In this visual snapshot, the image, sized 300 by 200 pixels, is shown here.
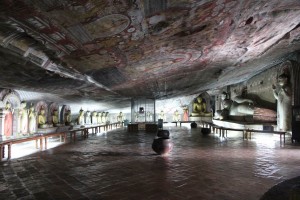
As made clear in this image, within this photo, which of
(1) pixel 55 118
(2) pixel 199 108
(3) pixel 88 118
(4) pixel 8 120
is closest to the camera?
(4) pixel 8 120

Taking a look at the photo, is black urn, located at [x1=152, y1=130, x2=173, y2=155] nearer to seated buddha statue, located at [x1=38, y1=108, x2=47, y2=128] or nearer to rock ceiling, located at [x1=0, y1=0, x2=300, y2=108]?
rock ceiling, located at [x1=0, y1=0, x2=300, y2=108]

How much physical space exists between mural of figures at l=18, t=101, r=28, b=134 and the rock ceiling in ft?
13.0

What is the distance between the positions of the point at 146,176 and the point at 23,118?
26.8 ft

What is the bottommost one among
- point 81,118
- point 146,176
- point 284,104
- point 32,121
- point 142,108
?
point 146,176

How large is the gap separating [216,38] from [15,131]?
346 inches

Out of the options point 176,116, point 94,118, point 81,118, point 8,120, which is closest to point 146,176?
point 8,120

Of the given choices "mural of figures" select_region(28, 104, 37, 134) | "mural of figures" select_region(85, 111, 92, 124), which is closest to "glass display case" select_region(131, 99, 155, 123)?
"mural of figures" select_region(85, 111, 92, 124)

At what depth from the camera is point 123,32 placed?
4.02m

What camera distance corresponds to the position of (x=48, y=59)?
194 inches

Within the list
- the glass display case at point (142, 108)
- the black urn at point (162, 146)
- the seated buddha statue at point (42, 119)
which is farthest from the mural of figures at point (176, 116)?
the black urn at point (162, 146)

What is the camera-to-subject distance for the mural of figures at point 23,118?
1001cm

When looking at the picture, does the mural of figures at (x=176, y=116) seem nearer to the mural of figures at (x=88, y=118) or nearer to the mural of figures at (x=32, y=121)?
the mural of figures at (x=88, y=118)

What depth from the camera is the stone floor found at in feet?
11.5

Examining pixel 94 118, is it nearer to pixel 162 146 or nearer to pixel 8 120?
pixel 8 120
